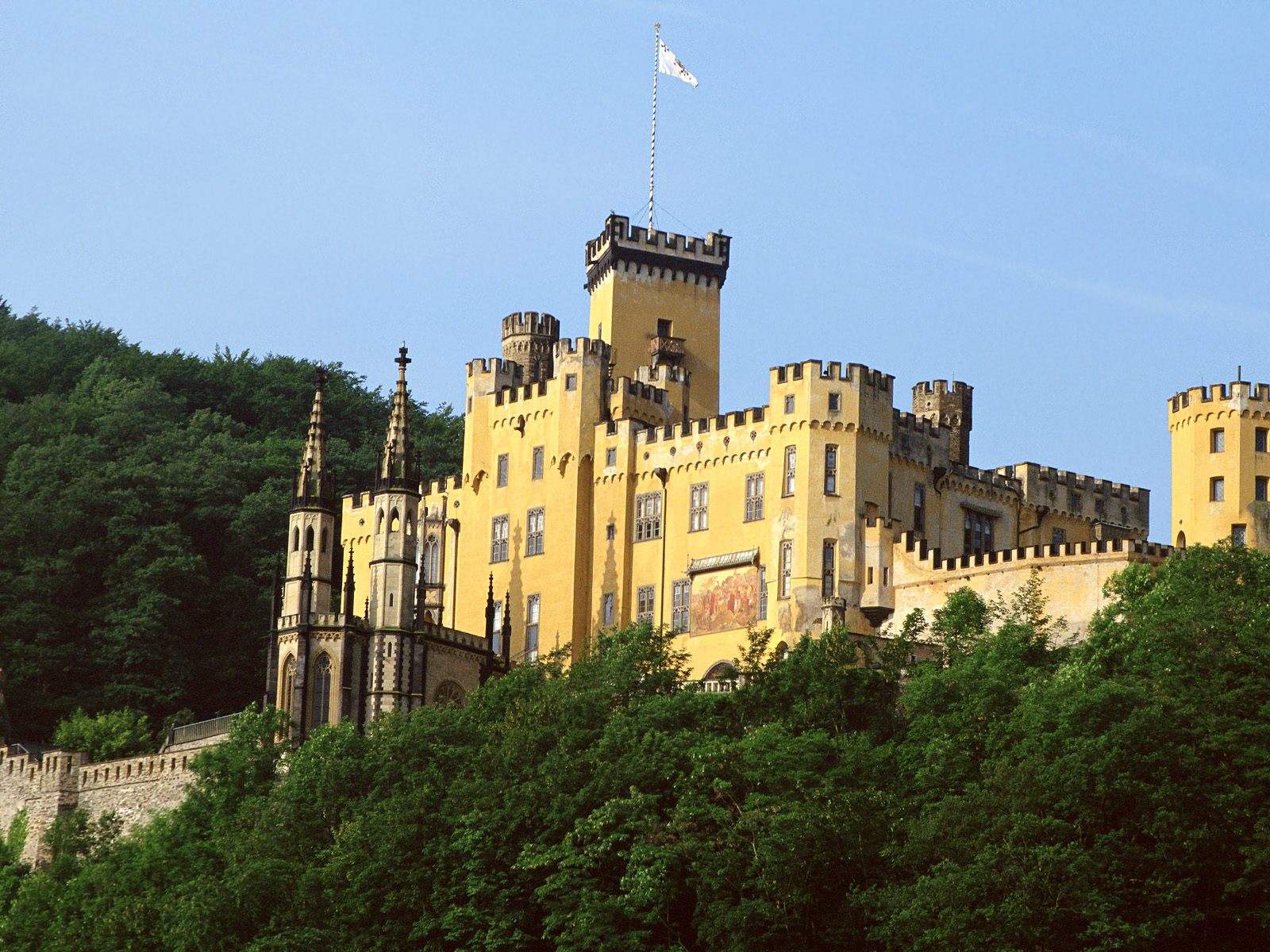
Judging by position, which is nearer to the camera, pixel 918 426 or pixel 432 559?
pixel 918 426

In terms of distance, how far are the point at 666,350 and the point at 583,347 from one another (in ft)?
20.1

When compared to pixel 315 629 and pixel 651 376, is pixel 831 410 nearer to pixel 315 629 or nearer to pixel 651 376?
pixel 651 376

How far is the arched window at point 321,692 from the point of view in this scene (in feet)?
264

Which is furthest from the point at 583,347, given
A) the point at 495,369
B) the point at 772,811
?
the point at 772,811

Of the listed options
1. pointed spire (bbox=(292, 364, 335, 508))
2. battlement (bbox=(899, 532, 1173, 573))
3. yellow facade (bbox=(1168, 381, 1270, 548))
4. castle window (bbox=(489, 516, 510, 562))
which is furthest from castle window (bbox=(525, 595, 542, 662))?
yellow facade (bbox=(1168, 381, 1270, 548))

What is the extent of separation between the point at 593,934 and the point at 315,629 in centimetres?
1813

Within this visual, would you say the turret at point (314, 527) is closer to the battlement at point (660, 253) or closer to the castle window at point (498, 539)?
the castle window at point (498, 539)

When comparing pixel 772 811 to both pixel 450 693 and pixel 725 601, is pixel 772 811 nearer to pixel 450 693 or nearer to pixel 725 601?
pixel 450 693

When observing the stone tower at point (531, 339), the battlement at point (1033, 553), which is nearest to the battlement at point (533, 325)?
the stone tower at point (531, 339)

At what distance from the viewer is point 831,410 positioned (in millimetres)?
88125

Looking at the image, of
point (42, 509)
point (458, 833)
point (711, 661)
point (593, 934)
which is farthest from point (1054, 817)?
point (42, 509)

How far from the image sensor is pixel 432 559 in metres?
96.1

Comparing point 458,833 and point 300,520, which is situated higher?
point 300,520

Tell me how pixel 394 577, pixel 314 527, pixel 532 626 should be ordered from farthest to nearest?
pixel 532 626
pixel 314 527
pixel 394 577
